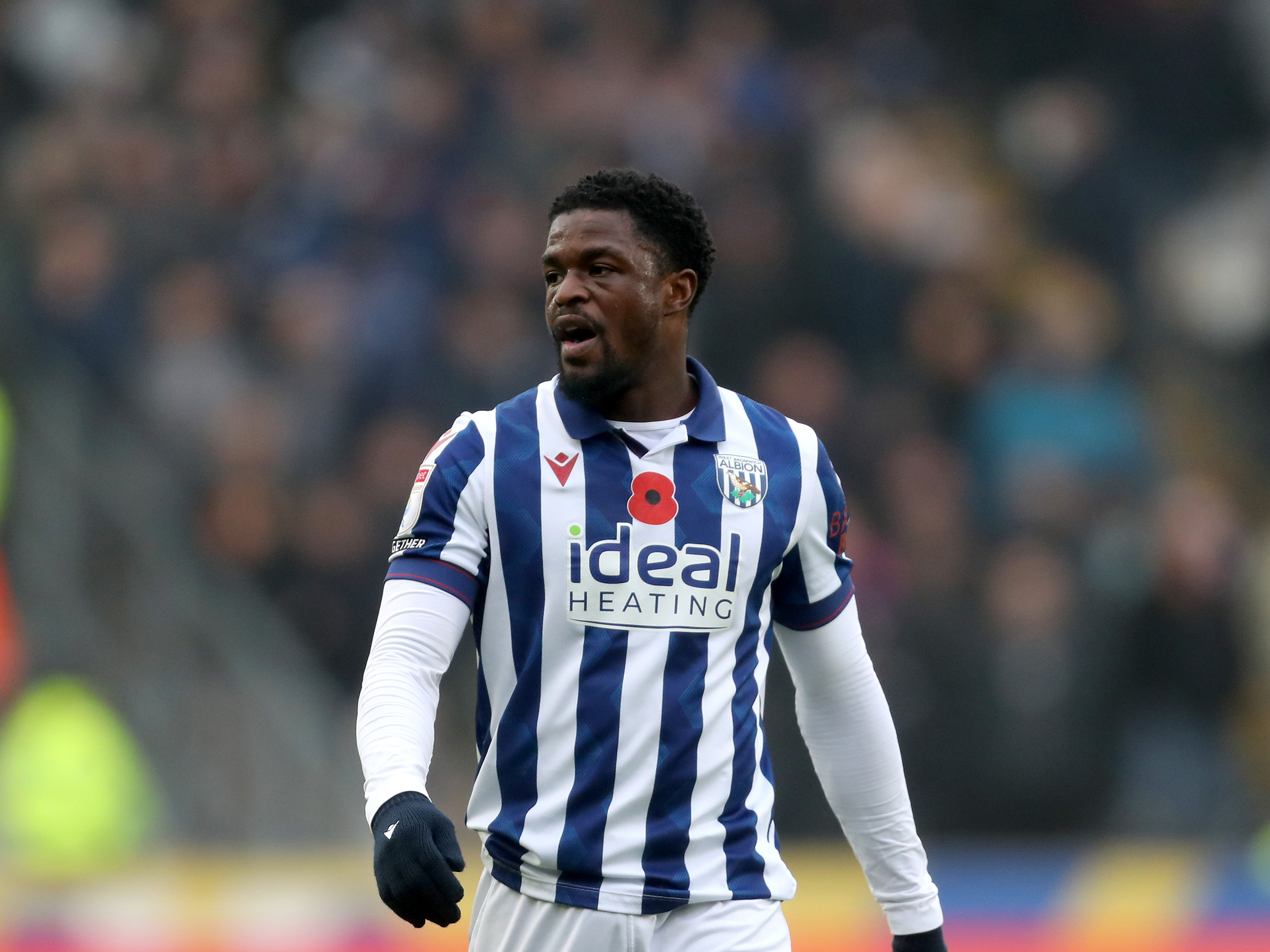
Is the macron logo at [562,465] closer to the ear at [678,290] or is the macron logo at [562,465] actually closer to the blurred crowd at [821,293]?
the ear at [678,290]

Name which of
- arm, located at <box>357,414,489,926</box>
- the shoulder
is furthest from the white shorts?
the shoulder

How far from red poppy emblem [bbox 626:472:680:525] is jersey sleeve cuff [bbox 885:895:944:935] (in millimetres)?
962

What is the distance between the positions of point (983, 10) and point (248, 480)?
258 inches

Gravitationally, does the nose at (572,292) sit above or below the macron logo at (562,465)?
above

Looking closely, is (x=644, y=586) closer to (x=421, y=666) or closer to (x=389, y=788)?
(x=421, y=666)

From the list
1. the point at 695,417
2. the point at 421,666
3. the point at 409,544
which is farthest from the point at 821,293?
the point at 421,666

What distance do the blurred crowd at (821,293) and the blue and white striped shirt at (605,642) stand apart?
4.30 metres

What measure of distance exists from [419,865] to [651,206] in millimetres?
1283

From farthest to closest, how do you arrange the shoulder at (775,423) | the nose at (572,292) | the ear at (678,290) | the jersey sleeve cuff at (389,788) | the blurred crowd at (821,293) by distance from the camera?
1. the blurred crowd at (821,293)
2. the shoulder at (775,423)
3. the ear at (678,290)
4. the nose at (572,292)
5. the jersey sleeve cuff at (389,788)

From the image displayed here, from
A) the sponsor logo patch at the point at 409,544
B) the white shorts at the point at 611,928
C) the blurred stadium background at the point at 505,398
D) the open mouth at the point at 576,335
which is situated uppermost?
the blurred stadium background at the point at 505,398

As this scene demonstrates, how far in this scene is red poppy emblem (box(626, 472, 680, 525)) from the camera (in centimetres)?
309

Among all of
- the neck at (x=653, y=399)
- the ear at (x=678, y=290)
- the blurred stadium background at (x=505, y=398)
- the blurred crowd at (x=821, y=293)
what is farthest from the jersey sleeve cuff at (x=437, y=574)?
the blurred crowd at (x=821, y=293)

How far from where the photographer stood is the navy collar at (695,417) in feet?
10.3

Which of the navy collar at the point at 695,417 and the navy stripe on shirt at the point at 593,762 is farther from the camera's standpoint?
the navy collar at the point at 695,417
